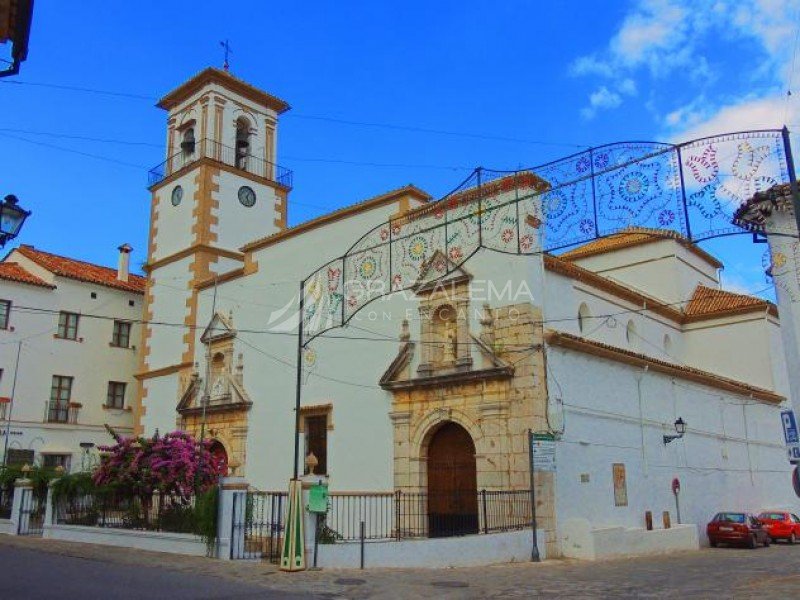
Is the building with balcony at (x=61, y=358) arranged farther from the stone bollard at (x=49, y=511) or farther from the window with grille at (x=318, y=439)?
the window with grille at (x=318, y=439)

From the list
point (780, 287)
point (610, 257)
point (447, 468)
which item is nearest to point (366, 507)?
point (447, 468)

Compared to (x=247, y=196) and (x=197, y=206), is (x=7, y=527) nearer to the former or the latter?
(x=197, y=206)

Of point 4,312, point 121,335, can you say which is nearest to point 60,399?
point 121,335

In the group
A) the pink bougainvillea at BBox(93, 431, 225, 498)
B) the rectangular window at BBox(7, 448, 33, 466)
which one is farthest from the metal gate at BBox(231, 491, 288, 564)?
the rectangular window at BBox(7, 448, 33, 466)

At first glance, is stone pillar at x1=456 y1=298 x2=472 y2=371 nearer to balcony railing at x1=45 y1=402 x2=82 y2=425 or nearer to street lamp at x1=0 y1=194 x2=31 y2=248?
street lamp at x1=0 y1=194 x2=31 y2=248

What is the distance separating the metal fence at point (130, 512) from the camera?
16.3 metres

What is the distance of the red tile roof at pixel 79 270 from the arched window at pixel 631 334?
62.5 feet

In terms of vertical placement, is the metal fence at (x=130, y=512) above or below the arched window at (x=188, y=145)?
below

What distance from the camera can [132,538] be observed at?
16.8 metres

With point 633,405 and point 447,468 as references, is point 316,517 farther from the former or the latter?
Result: point 633,405

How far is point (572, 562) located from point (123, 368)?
20.7 m

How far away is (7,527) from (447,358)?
12.7 meters

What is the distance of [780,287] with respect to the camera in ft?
56.1

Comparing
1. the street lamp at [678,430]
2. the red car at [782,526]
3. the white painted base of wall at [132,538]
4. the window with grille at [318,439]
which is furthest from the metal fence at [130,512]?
the red car at [782,526]
